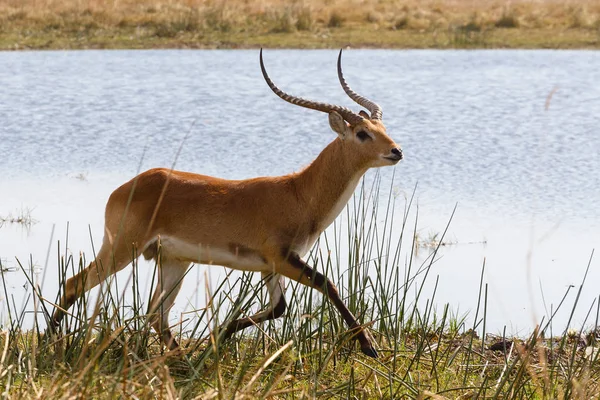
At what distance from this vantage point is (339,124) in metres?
5.86

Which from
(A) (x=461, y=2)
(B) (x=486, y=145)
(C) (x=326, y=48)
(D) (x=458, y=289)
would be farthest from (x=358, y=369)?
(A) (x=461, y=2)

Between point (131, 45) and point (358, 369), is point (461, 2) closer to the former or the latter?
point (131, 45)

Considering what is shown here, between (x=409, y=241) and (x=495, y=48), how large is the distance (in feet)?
47.2

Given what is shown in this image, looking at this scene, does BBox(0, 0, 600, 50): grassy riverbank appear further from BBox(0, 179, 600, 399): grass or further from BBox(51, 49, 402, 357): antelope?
BBox(0, 179, 600, 399): grass

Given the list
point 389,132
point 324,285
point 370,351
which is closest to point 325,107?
point 324,285

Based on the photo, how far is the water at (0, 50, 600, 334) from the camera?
826 cm

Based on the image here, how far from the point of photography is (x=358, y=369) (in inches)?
222

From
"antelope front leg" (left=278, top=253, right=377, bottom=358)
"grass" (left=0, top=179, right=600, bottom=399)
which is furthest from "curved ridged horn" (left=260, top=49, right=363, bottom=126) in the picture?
"antelope front leg" (left=278, top=253, right=377, bottom=358)

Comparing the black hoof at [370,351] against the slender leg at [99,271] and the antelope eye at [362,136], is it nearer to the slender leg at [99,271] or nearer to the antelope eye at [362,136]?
the antelope eye at [362,136]

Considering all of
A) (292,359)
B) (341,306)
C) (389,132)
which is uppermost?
(292,359)

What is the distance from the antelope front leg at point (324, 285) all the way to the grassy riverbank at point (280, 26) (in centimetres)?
1657

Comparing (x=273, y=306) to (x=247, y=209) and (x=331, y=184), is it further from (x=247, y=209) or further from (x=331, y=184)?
(x=331, y=184)

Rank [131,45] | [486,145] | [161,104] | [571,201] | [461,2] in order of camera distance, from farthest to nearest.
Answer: [461,2]
[131,45]
[161,104]
[486,145]
[571,201]

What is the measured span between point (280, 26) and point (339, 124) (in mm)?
18714
